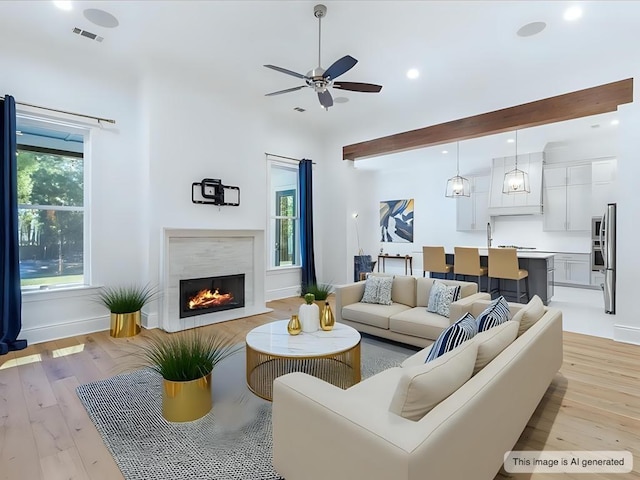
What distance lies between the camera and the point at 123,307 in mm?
4164

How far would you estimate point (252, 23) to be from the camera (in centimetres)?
336

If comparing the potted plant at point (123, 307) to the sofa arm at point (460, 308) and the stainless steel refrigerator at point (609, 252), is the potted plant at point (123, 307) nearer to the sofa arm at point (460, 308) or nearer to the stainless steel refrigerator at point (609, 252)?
the sofa arm at point (460, 308)

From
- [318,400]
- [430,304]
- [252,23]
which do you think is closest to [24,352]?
[318,400]

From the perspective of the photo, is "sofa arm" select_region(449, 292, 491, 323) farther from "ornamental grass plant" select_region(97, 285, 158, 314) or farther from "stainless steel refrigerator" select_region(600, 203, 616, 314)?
"ornamental grass plant" select_region(97, 285, 158, 314)

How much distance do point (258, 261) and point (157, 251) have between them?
149cm

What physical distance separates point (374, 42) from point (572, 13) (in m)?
1.79

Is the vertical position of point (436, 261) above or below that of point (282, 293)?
above

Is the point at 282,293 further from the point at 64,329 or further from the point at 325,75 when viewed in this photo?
the point at 325,75

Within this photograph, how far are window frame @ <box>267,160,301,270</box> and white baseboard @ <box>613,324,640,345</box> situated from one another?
475cm

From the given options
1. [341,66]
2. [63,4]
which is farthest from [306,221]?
[63,4]

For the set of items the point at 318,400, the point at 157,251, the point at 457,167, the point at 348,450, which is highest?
the point at 457,167

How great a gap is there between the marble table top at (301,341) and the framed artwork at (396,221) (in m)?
7.03

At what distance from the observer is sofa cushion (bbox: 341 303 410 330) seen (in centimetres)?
378

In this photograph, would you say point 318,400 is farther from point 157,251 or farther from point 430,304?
point 157,251
